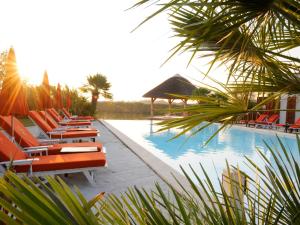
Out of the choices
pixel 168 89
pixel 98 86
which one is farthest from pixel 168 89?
pixel 98 86

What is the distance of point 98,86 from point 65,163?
22.3m

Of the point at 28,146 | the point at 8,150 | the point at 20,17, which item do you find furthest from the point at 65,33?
the point at 8,150

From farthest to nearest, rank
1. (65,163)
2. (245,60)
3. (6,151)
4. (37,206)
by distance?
1. (65,163)
2. (6,151)
3. (245,60)
4. (37,206)

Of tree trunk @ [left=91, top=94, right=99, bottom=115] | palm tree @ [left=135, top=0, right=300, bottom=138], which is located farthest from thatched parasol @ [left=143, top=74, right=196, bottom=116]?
palm tree @ [left=135, top=0, right=300, bottom=138]

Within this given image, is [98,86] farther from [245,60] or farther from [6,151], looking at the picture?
[245,60]

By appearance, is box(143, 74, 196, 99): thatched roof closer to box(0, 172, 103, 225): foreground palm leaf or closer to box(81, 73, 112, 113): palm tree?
box(81, 73, 112, 113): palm tree

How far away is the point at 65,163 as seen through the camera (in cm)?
462

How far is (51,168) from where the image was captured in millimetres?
4543

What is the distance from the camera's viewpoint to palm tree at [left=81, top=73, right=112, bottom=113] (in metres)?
26.2

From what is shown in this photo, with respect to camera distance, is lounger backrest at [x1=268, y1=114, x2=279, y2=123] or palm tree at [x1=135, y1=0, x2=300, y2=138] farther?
lounger backrest at [x1=268, y1=114, x2=279, y2=123]

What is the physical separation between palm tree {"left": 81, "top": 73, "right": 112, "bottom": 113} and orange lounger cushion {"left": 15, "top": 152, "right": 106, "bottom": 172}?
21334mm

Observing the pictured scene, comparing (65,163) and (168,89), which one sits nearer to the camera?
(65,163)

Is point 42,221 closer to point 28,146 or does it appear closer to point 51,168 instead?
point 51,168

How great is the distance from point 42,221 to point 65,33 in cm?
1391
